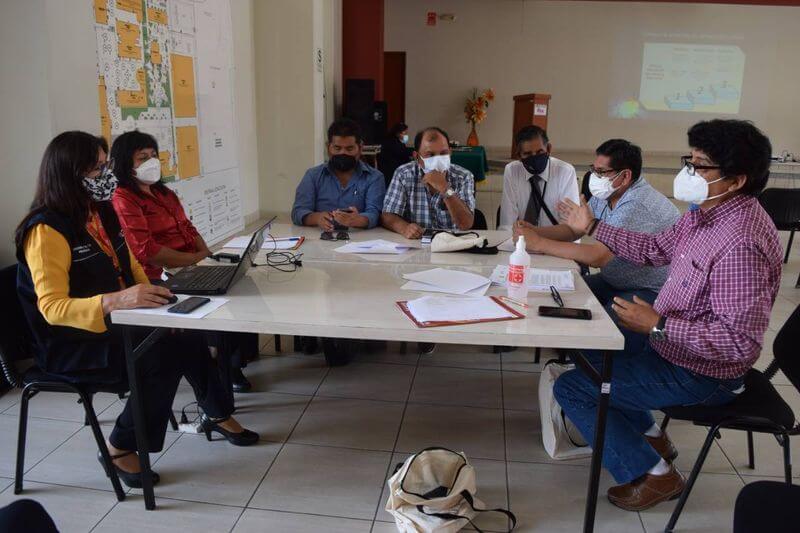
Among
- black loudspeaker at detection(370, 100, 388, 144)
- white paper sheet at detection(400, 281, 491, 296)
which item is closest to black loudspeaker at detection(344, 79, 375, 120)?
black loudspeaker at detection(370, 100, 388, 144)

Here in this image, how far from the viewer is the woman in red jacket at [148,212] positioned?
2461 mm

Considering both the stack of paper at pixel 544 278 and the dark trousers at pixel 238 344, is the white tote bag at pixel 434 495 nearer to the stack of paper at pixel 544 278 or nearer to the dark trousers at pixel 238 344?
the stack of paper at pixel 544 278

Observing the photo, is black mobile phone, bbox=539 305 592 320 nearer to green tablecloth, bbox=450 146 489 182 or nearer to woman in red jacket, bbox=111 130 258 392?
woman in red jacket, bbox=111 130 258 392

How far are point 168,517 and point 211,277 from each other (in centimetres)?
79

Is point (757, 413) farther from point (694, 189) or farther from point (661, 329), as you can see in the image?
point (694, 189)

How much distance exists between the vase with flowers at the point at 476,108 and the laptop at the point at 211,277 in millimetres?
9131

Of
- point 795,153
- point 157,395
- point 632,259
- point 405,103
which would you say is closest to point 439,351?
point 632,259

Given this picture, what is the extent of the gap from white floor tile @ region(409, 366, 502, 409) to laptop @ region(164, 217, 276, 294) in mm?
1072

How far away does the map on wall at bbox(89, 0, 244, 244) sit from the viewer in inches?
117

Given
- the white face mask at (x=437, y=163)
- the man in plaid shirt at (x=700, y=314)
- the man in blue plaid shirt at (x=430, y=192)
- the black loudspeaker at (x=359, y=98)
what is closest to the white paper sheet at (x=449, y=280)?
the man in plaid shirt at (x=700, y=314)

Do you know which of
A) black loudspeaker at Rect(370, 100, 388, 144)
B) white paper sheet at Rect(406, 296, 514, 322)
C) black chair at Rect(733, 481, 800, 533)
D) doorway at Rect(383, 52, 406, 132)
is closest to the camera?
black chair at Rect(733, 481, 800, 533)

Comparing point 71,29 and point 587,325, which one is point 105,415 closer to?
point 71,29

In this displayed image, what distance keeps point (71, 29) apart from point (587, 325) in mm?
2471

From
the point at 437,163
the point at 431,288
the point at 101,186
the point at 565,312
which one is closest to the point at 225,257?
Answer: the point at 101,186
